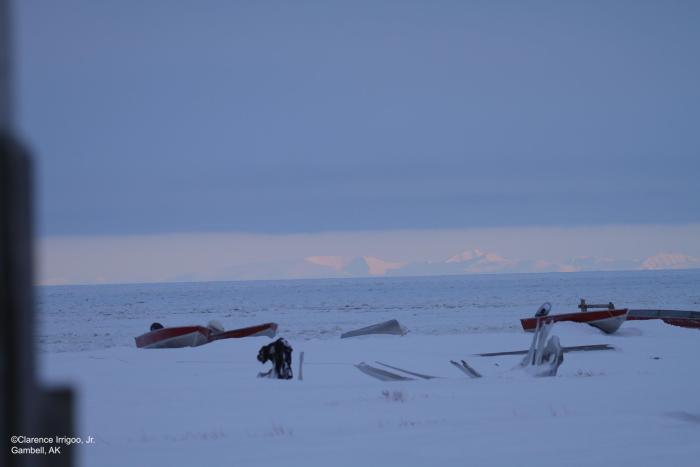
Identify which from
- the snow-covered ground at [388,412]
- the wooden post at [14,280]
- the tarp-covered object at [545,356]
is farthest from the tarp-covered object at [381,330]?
the wooden post at [14,280]

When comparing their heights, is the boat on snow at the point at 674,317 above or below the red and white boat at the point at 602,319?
below

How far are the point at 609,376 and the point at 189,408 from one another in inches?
302

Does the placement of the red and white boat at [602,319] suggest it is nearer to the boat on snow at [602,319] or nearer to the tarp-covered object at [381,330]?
the boat on snow at [602,319]

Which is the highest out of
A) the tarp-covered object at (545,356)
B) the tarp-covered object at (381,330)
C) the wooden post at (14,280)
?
the wooden post at (14,280)

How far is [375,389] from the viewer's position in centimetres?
1323

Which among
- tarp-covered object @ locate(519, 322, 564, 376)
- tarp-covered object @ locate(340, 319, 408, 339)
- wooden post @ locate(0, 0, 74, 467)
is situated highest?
wooden post @ locate(0, 0, 74, 467)

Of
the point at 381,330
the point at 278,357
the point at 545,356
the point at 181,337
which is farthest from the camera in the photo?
the point at 381,330

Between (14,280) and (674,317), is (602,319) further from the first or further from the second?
(14,280)

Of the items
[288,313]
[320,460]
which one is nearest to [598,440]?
[320,460]

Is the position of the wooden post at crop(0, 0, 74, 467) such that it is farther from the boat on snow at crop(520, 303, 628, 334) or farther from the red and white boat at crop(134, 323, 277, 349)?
the boat on snow at crop(520, 303, 628, 334)

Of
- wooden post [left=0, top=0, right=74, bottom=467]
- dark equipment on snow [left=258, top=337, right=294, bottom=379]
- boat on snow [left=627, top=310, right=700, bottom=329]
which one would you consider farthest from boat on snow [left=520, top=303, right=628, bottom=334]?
wooden post [left=0, top=0, right=74, bottom=467]

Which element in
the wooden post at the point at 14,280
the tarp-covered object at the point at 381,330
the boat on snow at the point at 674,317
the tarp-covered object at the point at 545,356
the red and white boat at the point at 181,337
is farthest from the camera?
the boat on snow at the point at 674,317

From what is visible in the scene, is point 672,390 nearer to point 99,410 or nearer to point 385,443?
point 385,443

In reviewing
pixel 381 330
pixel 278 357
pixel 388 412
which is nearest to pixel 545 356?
pixel 278 357
